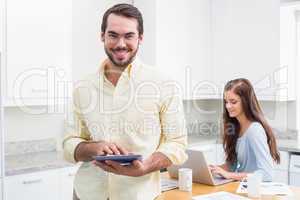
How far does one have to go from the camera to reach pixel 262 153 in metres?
2.70

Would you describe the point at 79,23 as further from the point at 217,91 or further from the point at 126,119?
the point at 126,119

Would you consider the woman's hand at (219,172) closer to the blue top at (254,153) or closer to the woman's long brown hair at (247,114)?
the blue top at (254,153)

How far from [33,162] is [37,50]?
2.79 ft

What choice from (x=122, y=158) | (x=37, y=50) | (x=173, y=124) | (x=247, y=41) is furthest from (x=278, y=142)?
(x=122, y=158)

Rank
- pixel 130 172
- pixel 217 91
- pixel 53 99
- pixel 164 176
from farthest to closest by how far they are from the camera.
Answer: pixel 217 91 → pixel 53 99 → pixel 164 176 → pixel 130 172

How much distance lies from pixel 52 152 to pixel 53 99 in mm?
574

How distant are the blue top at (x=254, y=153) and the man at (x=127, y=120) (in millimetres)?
1109

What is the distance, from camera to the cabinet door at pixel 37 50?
3043 mm

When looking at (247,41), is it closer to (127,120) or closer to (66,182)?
(66,182)

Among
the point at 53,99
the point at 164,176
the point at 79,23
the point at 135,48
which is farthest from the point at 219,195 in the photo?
the point at 79,23

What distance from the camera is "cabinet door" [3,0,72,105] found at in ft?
9.98

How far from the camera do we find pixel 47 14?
322cm

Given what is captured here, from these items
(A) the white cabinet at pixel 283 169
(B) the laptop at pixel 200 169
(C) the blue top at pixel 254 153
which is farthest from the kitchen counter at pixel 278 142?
(B) the laptop at pixel 200 169

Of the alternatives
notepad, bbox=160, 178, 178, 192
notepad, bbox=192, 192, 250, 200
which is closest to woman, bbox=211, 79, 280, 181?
notepad, bbox=160, 178, 178, 192
